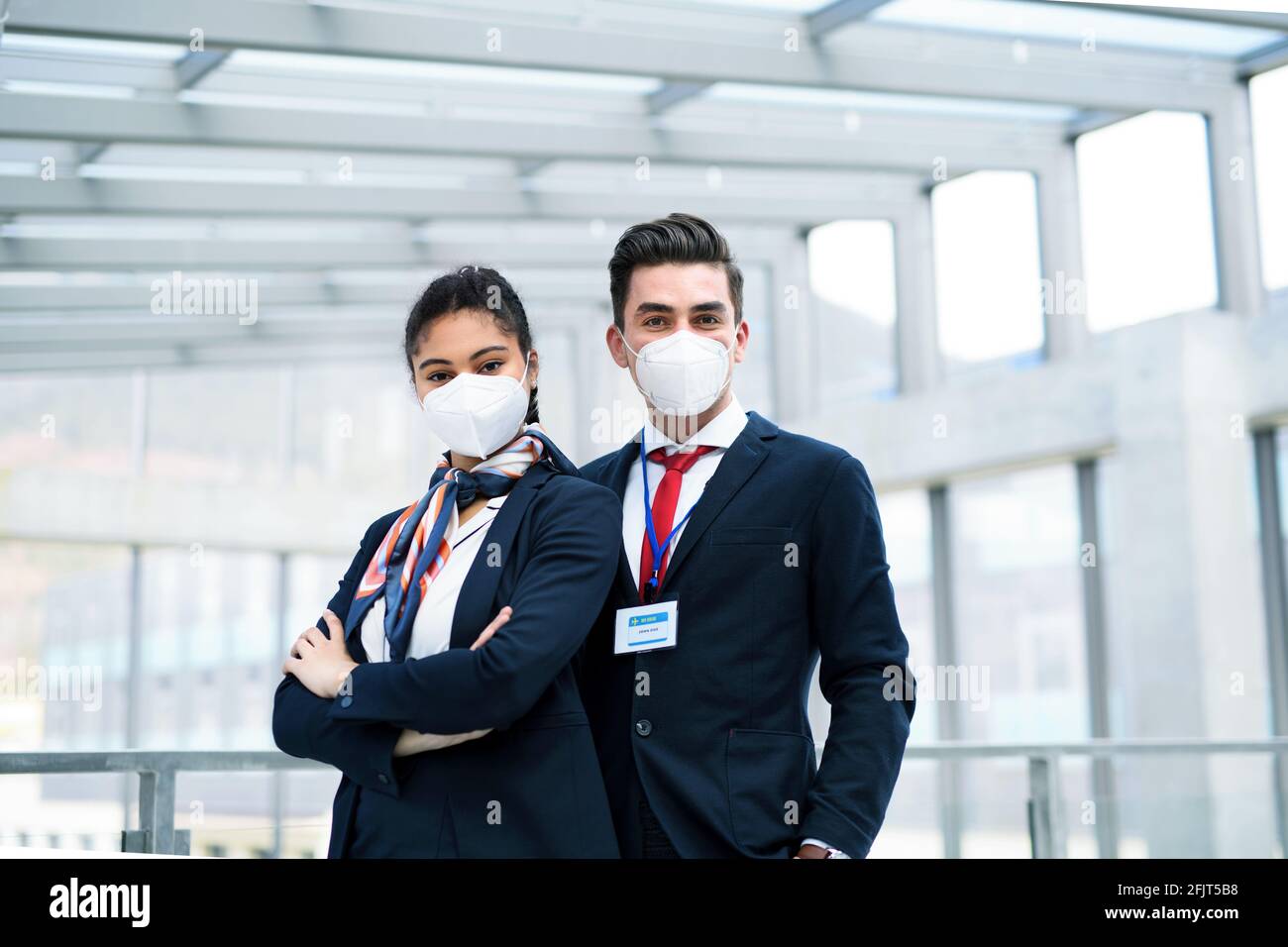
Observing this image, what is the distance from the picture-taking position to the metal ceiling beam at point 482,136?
7.95 metres

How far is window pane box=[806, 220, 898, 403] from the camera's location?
1295 centimetres

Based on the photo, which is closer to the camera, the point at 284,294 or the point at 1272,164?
the point at 1272,164

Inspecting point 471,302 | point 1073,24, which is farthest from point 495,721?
point 1073,24

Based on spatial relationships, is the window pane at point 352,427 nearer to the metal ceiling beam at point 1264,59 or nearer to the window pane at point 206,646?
the window pane at point 206,646

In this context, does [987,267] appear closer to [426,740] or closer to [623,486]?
[623,486]

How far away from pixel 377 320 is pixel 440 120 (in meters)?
6.24

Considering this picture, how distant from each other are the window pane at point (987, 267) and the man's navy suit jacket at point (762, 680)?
9717mm

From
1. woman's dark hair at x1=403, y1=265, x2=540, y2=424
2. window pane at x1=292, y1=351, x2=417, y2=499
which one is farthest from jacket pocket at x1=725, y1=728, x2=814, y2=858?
window pane at x1=292, y1=351, x2=417, y2=499

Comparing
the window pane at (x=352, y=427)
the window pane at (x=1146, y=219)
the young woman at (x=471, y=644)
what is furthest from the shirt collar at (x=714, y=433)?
the window pane at (x=352, y=427)

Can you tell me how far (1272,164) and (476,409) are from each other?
9443 millimetres

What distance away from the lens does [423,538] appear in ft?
7.14

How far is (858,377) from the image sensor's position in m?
13.2

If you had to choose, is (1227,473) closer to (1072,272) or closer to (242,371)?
(1072,272)
